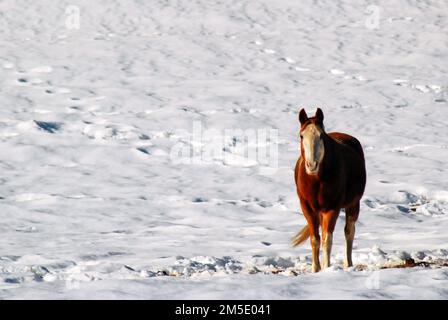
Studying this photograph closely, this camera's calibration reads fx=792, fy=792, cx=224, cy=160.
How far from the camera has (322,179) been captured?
8781 mm

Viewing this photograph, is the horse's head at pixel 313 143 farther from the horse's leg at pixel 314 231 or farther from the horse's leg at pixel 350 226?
the horse's leg at pixel 350 226

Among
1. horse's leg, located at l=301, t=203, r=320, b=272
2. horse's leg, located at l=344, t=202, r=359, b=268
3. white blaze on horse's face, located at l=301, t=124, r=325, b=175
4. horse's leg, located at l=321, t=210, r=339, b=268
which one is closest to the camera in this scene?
white blaze on horse's face, located at l=301, t=124, r=325, b=175

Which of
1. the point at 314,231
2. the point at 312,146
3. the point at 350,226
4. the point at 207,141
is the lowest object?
the point at 314,231

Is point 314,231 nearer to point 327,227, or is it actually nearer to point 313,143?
point 327,227

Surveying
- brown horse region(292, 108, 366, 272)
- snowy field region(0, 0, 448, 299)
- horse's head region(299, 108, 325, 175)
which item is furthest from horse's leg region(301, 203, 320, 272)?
horse's head region(299, 108, 325, 175)

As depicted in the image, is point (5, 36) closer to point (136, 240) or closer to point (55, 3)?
point (55, 3)

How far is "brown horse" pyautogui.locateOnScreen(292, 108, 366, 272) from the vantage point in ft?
27.7

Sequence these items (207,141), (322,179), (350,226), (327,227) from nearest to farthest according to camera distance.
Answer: (322,179) < (327,227) < (350,226) < (207,141)

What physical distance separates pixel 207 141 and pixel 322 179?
12.8 meters

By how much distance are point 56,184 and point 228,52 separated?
14.6m

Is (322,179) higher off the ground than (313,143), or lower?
lower

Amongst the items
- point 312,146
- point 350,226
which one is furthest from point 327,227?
point 312,146

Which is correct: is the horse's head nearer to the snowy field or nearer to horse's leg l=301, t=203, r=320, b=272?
horse's leg l=301, t=203, r=320, b=272

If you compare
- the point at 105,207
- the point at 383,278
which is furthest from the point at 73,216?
the point at 383,278
